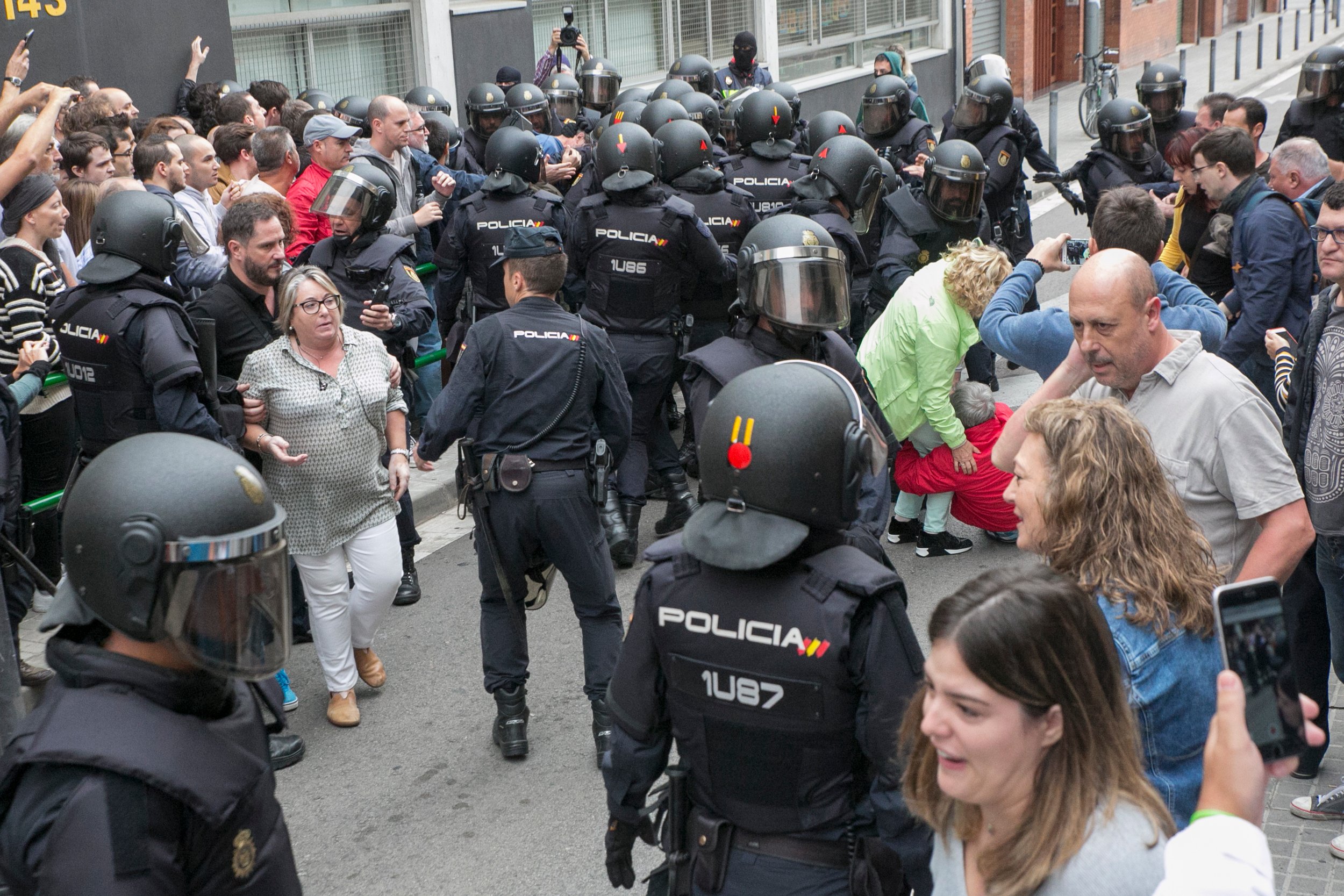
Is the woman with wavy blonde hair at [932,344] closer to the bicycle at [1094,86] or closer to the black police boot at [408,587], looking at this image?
the black police boot at [408,587]

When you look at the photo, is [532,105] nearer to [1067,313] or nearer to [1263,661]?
[1067,313]

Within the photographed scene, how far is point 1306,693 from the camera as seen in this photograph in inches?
184

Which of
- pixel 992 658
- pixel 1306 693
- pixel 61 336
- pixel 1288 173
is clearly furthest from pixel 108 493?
pixel 1288 173

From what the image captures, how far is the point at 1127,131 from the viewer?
9484mm

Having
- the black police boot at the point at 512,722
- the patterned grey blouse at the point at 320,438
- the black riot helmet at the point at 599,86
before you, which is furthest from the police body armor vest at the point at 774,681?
the black riot helmet at the point at 599,86

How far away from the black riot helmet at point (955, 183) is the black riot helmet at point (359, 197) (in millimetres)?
3111

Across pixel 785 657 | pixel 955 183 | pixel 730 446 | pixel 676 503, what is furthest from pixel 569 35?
pixel 785 657

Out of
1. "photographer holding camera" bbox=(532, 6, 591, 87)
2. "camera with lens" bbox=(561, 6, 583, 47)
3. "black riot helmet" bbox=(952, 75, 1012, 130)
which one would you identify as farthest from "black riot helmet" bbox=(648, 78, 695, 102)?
"camera with lens" bbox=(561, 6, 583, 47)

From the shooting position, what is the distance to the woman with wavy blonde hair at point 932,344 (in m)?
6.38

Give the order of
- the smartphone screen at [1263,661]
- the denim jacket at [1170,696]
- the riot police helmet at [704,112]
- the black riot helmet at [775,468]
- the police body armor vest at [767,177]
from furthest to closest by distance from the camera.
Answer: the riot police helmet at [704,112]
the police body armor vest at [767,177]
the black riot helmet at [775,468]
the denim jacket at [1170,696]
the smartphone screen at [1263,661]

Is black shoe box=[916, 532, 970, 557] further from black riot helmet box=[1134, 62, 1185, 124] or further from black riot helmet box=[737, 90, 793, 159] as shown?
black riot helmet box=[1134, 62, 1185, 124]

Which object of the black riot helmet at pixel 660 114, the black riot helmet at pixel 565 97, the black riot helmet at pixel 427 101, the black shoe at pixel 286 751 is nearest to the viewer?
the black shoe at pixel 286 751

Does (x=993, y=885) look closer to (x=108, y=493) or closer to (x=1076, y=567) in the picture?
(x=1076, y=567)

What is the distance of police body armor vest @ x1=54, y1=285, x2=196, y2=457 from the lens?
499cm
